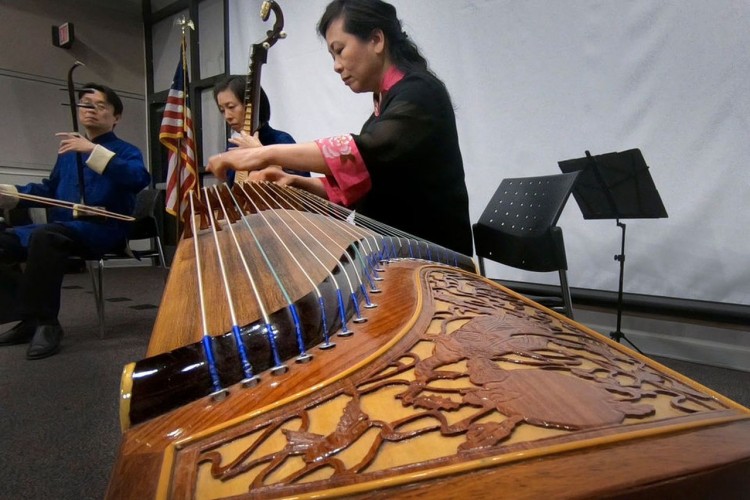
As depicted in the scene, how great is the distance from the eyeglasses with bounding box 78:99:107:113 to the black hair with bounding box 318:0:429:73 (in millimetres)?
1946

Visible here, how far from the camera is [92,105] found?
286cm

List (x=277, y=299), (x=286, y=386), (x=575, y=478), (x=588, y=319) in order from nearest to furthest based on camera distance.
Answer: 1. (x=575, y=478)
2. (x=286, y=386)
3. (x=277, y=299)
4. (x=588, y=319)

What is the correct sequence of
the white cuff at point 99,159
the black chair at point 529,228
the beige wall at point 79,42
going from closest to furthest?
1. the black chair at point 529,228
2. the white cuff at point 99,159
3. the beige wall at point 79,42

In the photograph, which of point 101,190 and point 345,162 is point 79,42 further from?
point 345,162

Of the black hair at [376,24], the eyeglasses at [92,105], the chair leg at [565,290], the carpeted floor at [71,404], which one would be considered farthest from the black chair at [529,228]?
the eyeglasses at [92,105]

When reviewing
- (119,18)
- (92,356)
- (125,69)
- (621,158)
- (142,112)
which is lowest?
(92,356)

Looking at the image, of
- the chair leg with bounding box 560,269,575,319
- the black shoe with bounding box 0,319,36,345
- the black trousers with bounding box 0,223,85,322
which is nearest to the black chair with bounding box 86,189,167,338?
the black trousers with bounding box 0,223,85,322

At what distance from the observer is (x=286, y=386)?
14.3 inches

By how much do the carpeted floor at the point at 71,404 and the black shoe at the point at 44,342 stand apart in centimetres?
5

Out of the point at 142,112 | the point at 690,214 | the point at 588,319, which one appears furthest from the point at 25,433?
the point at 142,112

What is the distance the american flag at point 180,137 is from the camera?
1885 millimetres

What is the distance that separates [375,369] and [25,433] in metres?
1.73

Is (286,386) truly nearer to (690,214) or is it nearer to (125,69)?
(690,214)

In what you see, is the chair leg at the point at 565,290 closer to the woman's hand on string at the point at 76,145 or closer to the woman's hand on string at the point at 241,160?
the woman's hand on string at the point at 241,160
